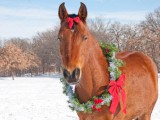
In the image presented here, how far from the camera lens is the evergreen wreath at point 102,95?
3625mm

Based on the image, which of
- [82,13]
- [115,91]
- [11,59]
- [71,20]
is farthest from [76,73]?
[11,59]

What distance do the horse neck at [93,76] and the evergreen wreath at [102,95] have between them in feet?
0.25

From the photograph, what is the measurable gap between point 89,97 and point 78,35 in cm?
91

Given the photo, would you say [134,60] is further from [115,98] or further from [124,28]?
[124,28]

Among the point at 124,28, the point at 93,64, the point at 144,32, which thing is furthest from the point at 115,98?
the point at 124,28

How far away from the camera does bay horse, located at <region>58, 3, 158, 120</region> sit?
122 inches

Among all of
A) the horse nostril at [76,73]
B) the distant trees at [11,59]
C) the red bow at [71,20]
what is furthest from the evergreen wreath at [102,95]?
the distant trees at [11,59]

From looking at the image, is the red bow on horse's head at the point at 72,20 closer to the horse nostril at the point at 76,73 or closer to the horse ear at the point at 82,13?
the horse ear at the point at 82,13

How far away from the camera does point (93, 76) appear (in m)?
3.68

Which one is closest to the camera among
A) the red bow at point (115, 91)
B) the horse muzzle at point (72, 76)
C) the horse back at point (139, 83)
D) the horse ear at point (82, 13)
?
the horse muzzle at point (72, 76)

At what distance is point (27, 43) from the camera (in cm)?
7450

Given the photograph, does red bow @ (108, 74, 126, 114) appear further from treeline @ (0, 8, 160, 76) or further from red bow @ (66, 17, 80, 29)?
treeline @ (0, 8, 160, 76)

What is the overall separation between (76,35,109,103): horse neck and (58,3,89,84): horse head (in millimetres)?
215

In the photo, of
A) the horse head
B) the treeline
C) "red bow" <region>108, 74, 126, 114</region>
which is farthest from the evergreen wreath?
the treeline
